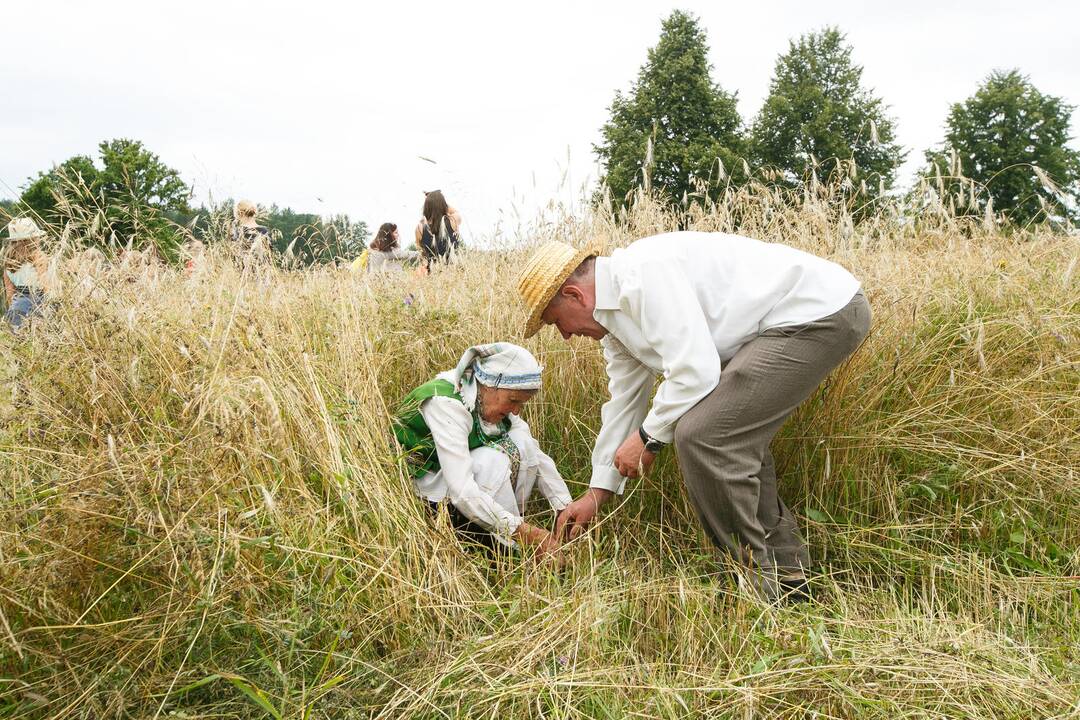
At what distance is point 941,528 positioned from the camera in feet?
8.92

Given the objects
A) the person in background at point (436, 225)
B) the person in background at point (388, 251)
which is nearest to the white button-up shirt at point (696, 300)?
the person in background at point (436, 225)

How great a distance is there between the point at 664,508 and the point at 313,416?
1.38 meters

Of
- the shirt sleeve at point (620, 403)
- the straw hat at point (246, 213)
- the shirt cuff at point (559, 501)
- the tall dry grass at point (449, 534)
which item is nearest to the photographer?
the tall dry grass at point (449, 534)

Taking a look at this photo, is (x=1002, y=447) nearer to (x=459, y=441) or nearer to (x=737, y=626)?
(x=737, y=626)

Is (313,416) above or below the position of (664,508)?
above

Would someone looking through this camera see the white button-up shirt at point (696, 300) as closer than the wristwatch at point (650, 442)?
Yes

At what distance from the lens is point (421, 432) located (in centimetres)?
279

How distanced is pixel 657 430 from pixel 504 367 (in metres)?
0.62

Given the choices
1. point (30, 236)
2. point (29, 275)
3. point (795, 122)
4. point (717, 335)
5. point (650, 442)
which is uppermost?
point (795, 122)

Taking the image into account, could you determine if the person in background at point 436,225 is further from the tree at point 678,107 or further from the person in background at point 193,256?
the tree at point 678,107

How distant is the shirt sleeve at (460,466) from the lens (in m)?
2.56

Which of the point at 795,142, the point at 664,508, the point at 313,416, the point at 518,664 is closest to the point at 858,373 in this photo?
the point at 664,508

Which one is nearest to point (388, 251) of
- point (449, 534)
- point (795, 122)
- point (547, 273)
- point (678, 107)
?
point (547, 273)

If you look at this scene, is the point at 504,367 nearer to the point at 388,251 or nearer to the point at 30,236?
the point at 30,236
